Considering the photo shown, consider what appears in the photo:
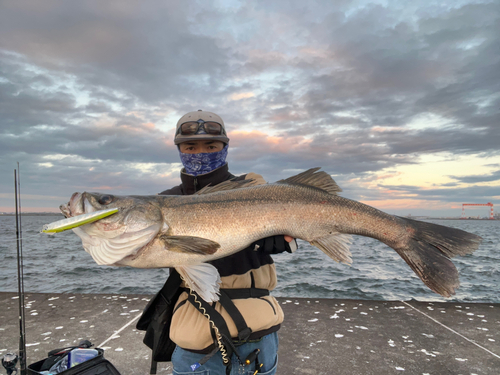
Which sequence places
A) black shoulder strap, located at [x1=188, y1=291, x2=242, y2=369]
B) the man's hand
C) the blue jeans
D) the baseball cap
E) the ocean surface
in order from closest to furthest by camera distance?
1. black shoulder strap, located at [x1=188, y1=291, x2=242, y2=369]
2. the blue jeans
3. the man's hand
4. the baseball cap
5. the ocean surface

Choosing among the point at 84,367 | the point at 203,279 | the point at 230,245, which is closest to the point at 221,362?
the point at 203,279

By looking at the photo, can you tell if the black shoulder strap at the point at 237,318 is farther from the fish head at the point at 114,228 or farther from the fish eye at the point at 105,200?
the fish eye at the point at 105,200

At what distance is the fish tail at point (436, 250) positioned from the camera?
2.68m

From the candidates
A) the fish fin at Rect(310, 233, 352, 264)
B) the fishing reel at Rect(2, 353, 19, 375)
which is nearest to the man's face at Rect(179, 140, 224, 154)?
the fish fin at Rect(310, 233, 352, 264)

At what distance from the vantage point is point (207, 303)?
2588mm

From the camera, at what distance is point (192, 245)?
104 inches

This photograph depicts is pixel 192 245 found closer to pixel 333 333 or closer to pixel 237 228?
pixel 237 228

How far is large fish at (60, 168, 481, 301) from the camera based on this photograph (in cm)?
264

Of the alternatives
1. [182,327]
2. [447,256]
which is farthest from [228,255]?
[447,256]

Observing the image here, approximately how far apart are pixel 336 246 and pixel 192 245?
1348mm

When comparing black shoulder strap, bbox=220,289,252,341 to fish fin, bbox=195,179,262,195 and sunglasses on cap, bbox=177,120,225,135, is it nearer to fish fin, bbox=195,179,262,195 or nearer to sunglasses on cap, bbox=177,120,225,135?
fish fin, bbox=195,179,262,195

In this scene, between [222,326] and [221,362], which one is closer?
[222,326]

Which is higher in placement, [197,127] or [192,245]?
[197,127]

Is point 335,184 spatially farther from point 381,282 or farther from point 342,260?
point 381,282
